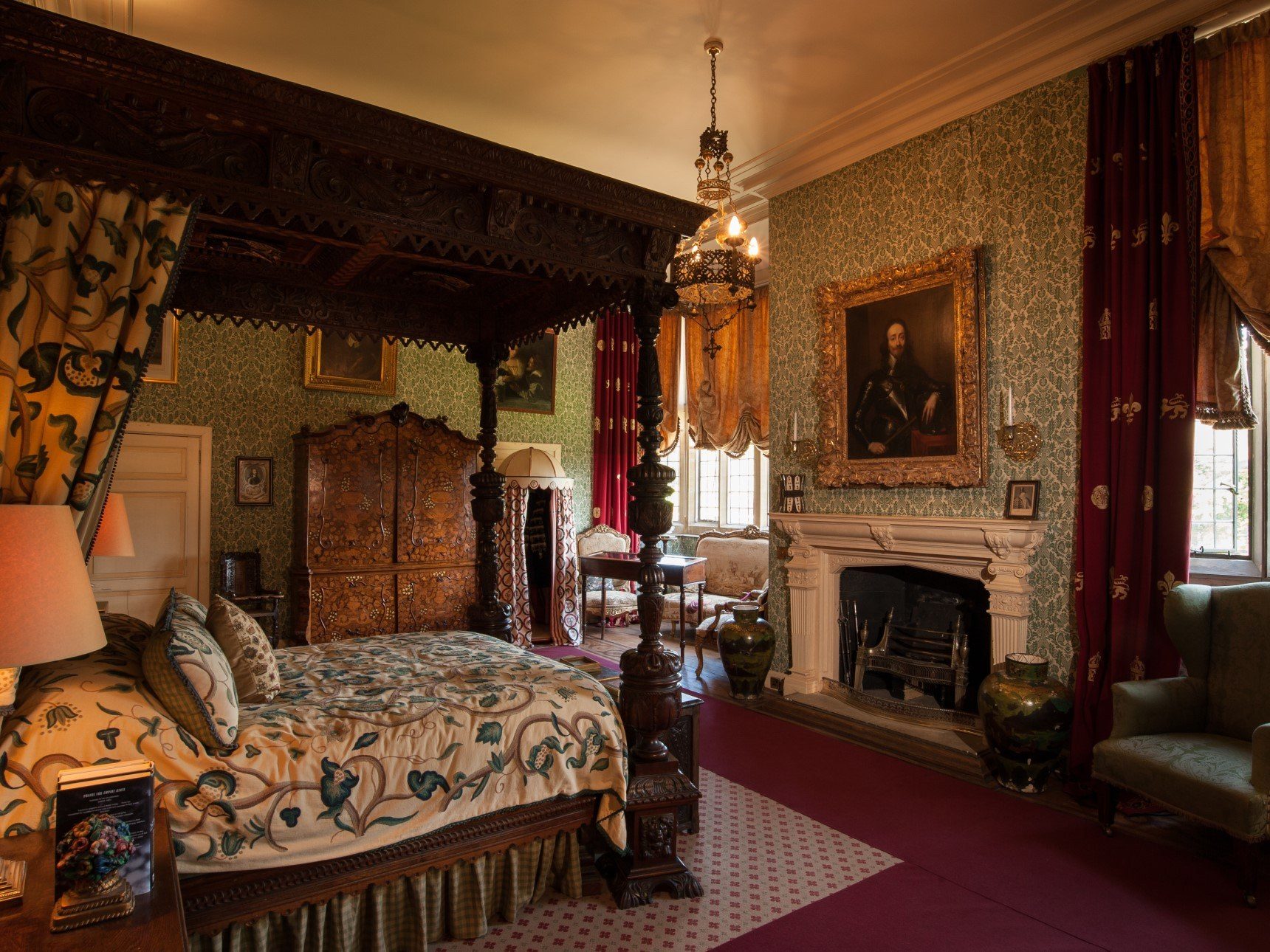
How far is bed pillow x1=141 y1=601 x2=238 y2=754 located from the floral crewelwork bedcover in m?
0.04

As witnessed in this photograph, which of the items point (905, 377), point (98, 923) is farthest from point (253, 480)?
point (98, 923)

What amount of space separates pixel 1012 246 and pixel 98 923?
4.92 metres

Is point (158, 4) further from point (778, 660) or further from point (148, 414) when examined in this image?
point (778, 660)

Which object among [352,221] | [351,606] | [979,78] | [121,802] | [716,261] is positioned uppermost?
[979,78]

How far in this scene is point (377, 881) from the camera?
2.41 metres

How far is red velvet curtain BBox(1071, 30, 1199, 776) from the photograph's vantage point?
11.8 ft

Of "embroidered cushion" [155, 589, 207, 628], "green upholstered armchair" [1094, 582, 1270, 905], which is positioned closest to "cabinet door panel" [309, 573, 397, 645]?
"embroidered cushion" [155, 589, 207, 628]

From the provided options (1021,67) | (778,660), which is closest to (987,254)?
(1021,67)

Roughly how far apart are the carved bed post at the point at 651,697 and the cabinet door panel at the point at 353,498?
162 inches

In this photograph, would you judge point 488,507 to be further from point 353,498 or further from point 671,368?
point 671,368

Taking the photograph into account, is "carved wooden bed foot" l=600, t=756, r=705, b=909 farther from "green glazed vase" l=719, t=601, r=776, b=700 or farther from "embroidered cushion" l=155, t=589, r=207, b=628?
"green glazed vase" l=719, t=601, r=776, b=700

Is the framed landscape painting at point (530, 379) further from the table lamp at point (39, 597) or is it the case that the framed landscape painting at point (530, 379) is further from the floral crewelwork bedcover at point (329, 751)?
the table lamp at point (39, 597)

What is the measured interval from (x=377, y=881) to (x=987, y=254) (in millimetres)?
4503

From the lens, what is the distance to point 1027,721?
145 inches
